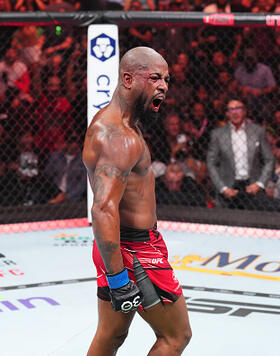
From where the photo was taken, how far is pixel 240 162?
17.4 ft

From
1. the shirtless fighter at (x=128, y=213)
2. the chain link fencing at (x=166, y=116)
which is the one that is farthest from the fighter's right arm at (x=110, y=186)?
the chain link fencing at (x=166, y=116)

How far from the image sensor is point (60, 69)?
19.7 ft

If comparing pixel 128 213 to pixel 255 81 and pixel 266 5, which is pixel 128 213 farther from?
pixel 266 5

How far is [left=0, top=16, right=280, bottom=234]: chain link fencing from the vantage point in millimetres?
5379

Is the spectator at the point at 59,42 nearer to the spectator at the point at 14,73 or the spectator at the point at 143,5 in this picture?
the spectator at the point at 14,73

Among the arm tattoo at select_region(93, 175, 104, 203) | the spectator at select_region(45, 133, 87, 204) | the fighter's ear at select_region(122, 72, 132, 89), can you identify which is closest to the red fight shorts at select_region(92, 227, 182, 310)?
the arm tattoo at select_region(93, 175, 104, 203)

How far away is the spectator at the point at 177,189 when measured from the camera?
5441mm

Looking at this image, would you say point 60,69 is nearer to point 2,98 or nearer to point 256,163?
point 2,98

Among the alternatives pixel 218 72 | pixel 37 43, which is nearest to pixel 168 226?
pixel 218 72

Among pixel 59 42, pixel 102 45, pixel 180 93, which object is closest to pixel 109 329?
pixel 102 45

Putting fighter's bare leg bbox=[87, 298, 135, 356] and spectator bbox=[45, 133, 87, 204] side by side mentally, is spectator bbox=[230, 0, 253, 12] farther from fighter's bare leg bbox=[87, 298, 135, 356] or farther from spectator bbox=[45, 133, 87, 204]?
fighter's bare leg bbox=[87, 298, 135, 356]

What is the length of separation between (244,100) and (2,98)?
87.5 inches

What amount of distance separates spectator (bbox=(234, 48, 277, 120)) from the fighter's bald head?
386 cm

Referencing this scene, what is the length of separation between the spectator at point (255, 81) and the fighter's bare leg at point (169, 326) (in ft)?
13.0
